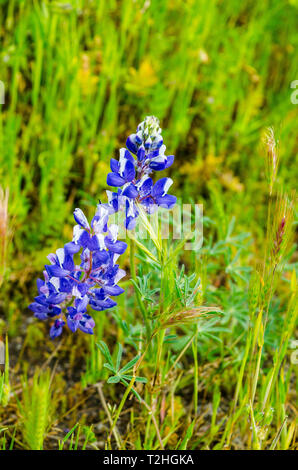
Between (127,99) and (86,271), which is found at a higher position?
(127,99)

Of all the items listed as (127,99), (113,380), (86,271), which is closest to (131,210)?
(86,271)

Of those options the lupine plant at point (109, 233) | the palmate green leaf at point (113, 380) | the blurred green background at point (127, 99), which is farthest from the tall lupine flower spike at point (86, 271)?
the blurred green background at point (127, 99)

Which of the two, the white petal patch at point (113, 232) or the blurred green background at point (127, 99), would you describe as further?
the blurred green background at point (127, 99)

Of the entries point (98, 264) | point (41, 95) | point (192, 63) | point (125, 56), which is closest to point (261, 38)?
point (192, 63)

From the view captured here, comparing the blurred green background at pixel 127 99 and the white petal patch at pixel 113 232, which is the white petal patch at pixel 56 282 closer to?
the white petal patch at pixel 113 232

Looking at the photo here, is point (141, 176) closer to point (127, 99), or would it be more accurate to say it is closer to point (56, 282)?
point (56, 282)

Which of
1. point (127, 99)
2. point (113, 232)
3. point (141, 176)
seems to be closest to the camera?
point (113, 232)
